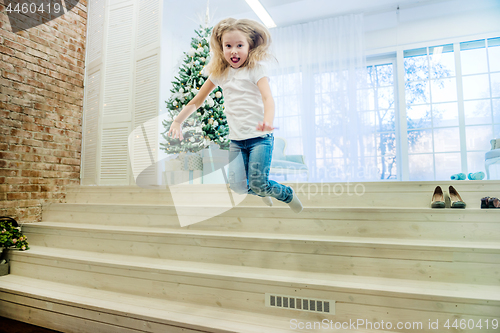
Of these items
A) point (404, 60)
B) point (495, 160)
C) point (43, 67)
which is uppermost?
point (404, 60)

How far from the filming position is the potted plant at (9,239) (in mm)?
2277

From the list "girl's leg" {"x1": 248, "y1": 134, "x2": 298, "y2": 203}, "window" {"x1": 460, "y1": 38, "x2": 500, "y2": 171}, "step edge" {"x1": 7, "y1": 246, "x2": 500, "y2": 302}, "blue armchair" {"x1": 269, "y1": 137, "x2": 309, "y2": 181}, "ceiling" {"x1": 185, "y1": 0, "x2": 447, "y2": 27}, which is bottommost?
"step edge" {"x1": 7, "y1": 246, "x2": 500, "y2": 302}

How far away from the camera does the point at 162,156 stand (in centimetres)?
422

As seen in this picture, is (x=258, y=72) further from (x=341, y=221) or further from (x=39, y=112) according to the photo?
(x=39, y=112)

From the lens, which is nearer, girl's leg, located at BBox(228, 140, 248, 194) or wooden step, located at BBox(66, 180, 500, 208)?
girl's leg, located at BBox(228, 140, 248, 194)

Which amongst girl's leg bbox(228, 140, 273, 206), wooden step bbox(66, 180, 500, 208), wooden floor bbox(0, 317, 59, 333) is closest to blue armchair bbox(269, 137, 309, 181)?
wooden step bbox(66, 180, 500, 208)

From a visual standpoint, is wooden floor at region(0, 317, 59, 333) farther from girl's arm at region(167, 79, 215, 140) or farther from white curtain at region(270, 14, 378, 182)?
white curtain at region(270, 14, 378, 182)

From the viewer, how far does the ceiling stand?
15.6 ft

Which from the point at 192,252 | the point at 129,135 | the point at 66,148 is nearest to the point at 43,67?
the point at 66,148

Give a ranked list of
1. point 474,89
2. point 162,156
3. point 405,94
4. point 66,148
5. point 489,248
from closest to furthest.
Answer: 1. point 489,248
2. point 66,148
3. point 162,156
4. point 474,89
5. point 405,94

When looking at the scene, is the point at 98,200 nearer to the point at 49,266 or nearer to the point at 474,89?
the point at 49,266

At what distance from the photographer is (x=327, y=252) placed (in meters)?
1.66

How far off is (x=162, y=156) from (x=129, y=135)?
20.3 inches

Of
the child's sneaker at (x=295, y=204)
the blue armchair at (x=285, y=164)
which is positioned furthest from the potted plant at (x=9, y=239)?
the blue armchair at (x=285, y=164)
